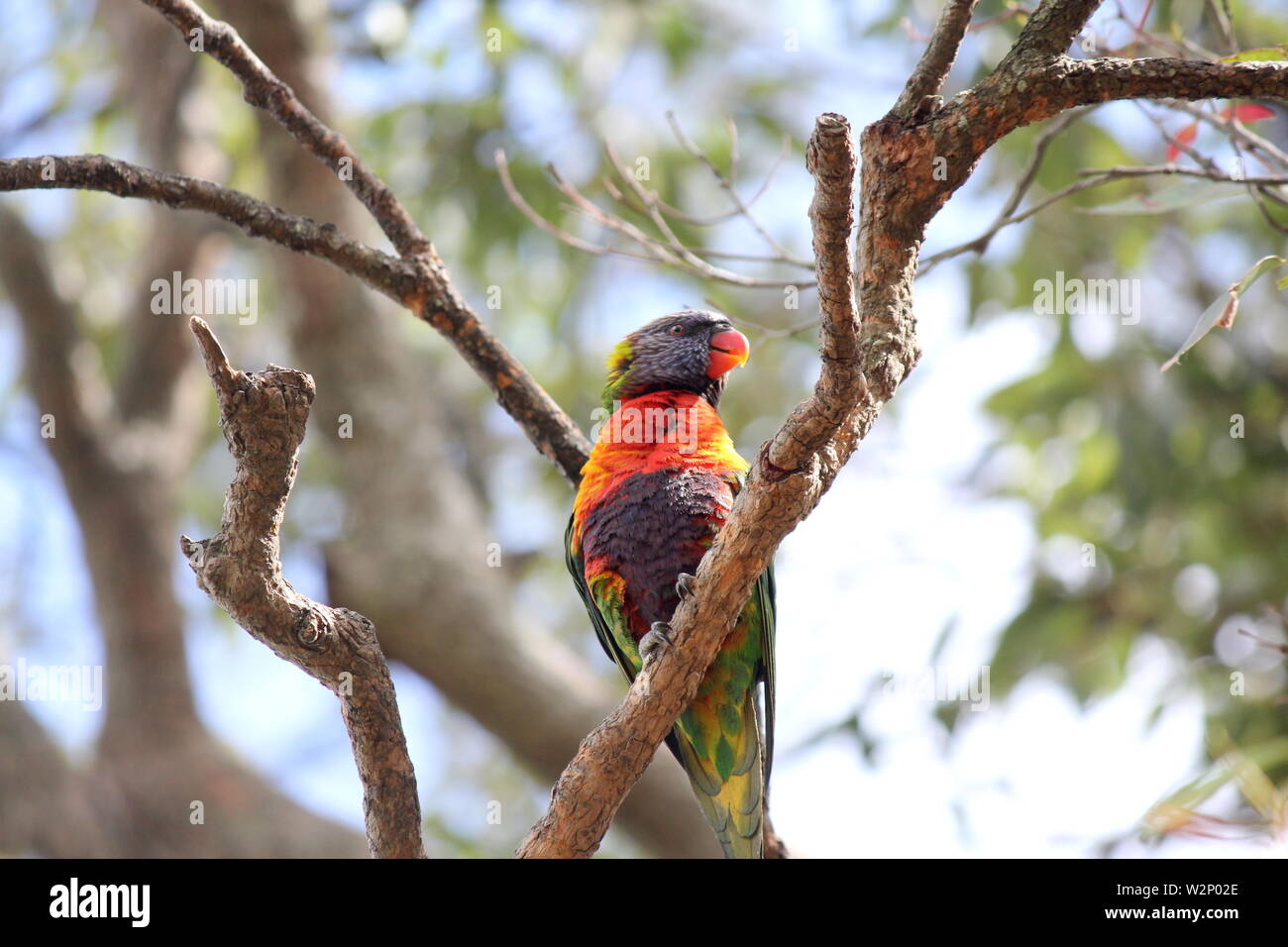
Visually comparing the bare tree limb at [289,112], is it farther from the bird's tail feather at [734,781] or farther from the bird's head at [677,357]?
the bird's tail feather at [734,781]

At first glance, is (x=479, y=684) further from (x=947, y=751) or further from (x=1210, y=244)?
(x=1210, y=244)

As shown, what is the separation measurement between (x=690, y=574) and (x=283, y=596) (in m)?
1.39

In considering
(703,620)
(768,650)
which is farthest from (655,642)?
(768,650)

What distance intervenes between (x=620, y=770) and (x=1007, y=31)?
187 inches

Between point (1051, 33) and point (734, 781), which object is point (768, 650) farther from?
point (1051, 33)

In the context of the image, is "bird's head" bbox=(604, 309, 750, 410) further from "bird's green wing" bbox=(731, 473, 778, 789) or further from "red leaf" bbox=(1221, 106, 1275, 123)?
"red leaf" bbox=(1221, 106, 1275, 123)

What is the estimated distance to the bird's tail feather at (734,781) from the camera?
3396mm

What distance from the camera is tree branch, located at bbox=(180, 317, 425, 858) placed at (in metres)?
1.99

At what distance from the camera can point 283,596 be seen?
217cm

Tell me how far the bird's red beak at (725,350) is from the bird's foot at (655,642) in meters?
1.56

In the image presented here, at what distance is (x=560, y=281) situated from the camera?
7852mm

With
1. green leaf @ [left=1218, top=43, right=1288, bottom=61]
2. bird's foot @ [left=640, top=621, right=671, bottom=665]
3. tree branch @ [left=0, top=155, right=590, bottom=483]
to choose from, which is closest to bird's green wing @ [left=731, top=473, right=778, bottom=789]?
bird's foot @ [left=640, top=621, right=671, bottom=665]

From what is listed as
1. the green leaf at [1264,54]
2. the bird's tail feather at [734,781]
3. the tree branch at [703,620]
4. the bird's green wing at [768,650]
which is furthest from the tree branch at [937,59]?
the bird's tail feather at [734,781]
